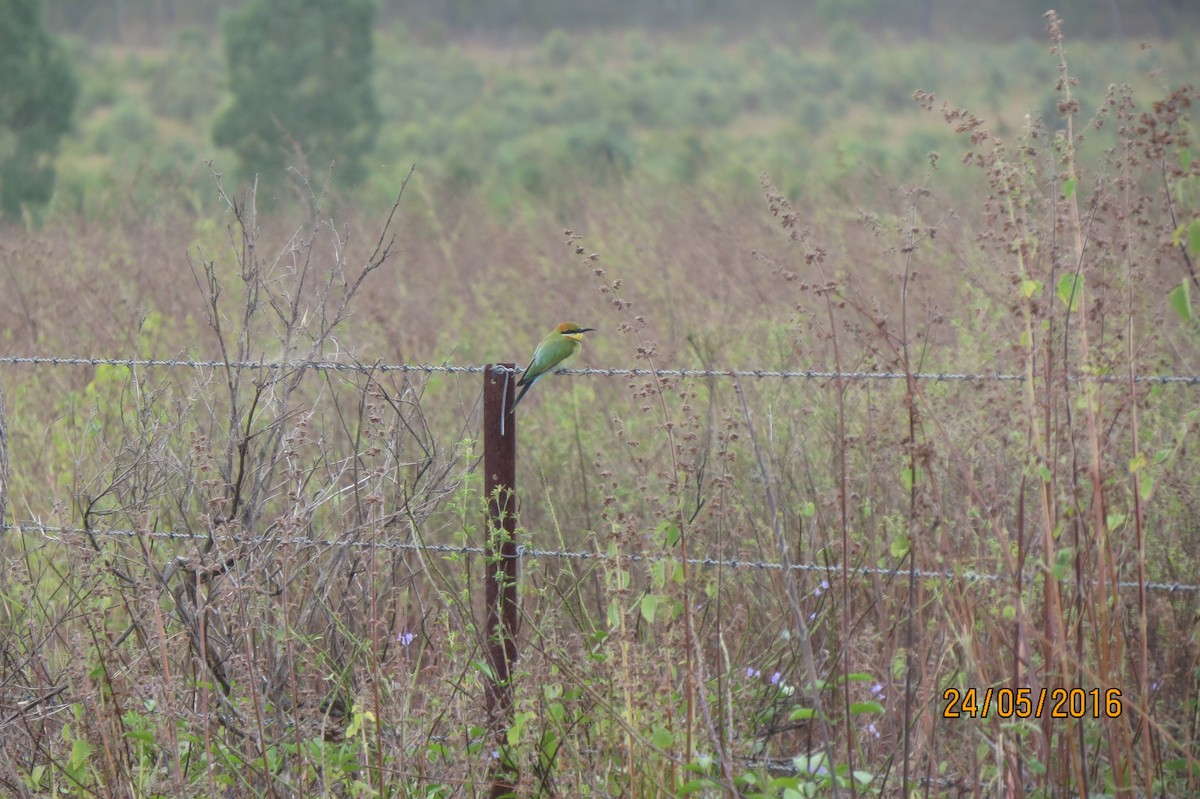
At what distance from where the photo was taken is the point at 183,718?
308 cm

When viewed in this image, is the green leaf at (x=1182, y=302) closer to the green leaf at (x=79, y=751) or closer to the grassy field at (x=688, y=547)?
the grassy field at (x=688, y=547)

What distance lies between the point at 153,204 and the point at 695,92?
32.0m

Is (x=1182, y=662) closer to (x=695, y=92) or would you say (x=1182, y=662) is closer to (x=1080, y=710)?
(x=1080, y=710)

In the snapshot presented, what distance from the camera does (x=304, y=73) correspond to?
2133 centimetres

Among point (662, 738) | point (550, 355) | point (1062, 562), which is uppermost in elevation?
point (550, 355)

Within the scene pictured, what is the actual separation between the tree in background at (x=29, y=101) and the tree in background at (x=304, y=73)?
3.02m

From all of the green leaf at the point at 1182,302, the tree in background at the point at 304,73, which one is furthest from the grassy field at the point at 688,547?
the tree in background at the point at 304,73

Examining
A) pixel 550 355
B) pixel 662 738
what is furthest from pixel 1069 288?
pixel 550 355

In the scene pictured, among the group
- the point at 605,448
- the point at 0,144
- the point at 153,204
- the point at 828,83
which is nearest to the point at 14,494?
the point at 605,448

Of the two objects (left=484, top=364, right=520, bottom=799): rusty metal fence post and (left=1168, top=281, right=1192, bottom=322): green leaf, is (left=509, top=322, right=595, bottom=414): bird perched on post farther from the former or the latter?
(left=1168, top=281, right=1192, bottom=322): green leaf

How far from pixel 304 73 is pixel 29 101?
4837 millimetres

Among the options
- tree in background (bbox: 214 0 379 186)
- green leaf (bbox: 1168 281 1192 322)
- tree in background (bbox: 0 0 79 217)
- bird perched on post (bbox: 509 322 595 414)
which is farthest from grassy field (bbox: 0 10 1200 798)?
tree in background (bbox: 214 0 379 186)

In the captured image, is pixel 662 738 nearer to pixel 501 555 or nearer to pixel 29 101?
pixel 501 555

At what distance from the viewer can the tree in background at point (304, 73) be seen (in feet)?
68.9
